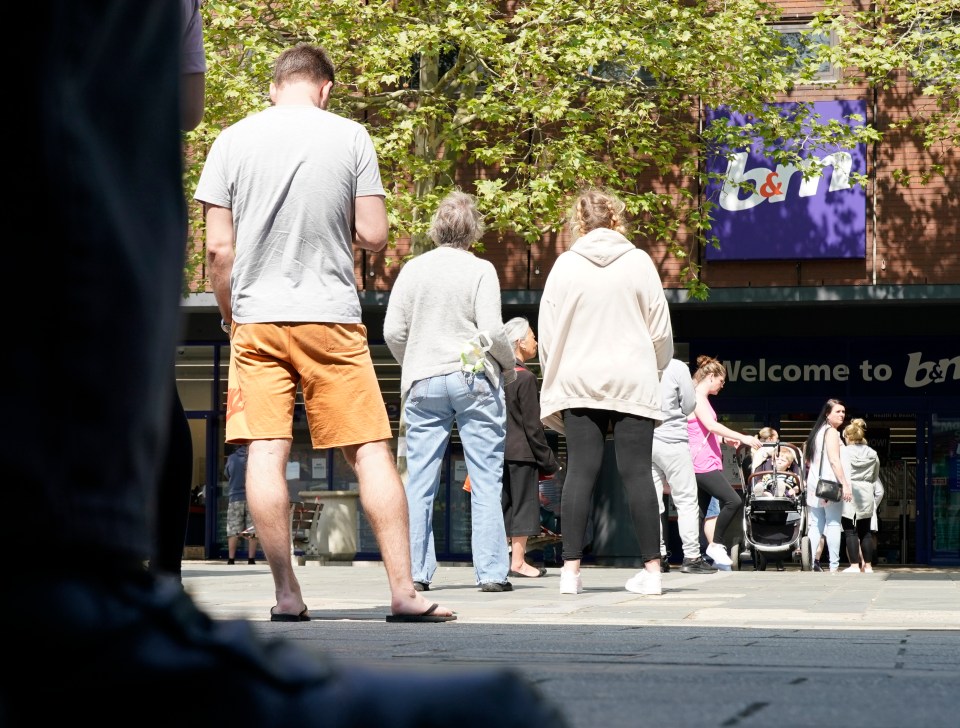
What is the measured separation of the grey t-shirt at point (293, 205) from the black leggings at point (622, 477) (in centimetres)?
246

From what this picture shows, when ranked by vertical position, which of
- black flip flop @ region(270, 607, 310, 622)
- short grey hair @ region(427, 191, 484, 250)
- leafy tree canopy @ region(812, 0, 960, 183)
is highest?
leafy tree canopy @ region(812, 0, 960, 183)

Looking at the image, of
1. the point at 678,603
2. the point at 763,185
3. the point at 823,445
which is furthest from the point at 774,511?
the point at 678,603

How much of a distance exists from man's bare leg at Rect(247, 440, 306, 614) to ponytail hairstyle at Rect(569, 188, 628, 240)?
10.4ft

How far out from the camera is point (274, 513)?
472cm

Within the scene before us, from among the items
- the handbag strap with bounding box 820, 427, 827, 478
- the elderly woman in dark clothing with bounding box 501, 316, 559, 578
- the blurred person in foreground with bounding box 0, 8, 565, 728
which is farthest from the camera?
the handbag strap with bounding box 820, 427, 827, 478

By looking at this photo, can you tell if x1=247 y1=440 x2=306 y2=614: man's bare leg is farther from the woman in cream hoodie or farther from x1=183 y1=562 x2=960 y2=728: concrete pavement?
the woman in cream hoodie

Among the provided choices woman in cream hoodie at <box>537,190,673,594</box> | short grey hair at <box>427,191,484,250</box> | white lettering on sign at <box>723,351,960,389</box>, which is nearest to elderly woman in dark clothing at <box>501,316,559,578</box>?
short grey hair at <box>427,191,484,250</box>

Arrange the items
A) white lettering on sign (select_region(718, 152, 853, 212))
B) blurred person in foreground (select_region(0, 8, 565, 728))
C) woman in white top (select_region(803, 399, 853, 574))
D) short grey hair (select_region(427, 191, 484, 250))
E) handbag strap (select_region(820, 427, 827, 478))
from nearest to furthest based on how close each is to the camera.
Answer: blurred person in foreground (select_region(0, 8, 565, 728)) → short grey hair (select_region(427, 191, 484, 250)) → woman in white top (select_region(803, 399, 853, 574)) → handbag strap (select_region(820, 427, 827, 478)) → white lettering on sign (select_region(718, 152, 853, 212))

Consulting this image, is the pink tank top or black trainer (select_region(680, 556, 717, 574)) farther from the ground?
the pink tank top

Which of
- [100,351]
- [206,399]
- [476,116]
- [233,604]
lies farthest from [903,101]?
[100,351]

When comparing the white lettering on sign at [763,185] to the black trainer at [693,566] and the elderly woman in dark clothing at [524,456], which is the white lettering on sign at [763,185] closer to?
A: the black trainer at [693,566]

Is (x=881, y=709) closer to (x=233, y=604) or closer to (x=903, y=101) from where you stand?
(x=233, y=604)

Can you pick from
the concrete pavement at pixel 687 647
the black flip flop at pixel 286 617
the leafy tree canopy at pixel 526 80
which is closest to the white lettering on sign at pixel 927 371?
the leafy tree canopy at pixel 526 80

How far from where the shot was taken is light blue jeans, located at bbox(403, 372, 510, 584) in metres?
7.56
